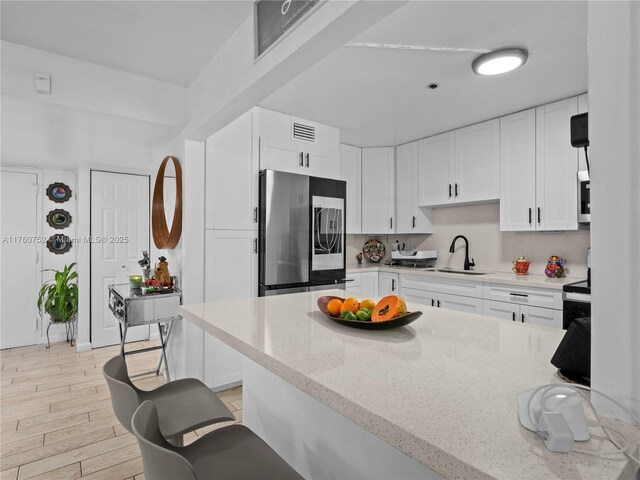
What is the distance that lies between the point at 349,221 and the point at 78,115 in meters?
2.86

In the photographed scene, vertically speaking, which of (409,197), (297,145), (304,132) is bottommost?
(409,197)

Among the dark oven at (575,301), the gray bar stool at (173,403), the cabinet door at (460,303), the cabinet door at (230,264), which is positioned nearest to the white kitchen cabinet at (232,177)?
the cabinet door at (230,264)

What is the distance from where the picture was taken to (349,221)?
442 cm

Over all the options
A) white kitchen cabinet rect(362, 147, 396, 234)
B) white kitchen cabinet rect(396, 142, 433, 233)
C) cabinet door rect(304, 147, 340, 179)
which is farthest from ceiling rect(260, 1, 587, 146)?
white kitchen cabinet rect(362, 147, 396, 234)

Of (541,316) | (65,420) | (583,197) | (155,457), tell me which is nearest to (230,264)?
(65,420)

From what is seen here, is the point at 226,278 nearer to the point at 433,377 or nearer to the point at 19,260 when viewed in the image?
the point at 433,377

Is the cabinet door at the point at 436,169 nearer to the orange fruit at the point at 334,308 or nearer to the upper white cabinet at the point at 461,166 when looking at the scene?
the upper white cabinet at the point at 461,166

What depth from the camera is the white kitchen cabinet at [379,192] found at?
448cm

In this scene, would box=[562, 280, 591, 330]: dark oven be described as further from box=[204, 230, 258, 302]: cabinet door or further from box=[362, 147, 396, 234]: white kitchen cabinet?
box=[204, 230, 258, 302]: cabinet door

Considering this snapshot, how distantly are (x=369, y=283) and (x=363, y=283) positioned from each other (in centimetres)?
9

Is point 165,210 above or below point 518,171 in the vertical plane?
below

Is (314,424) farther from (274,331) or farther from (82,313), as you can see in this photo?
(82,313)

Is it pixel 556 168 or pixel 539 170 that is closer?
pixel 556 168

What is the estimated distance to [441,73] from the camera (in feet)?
8.32
